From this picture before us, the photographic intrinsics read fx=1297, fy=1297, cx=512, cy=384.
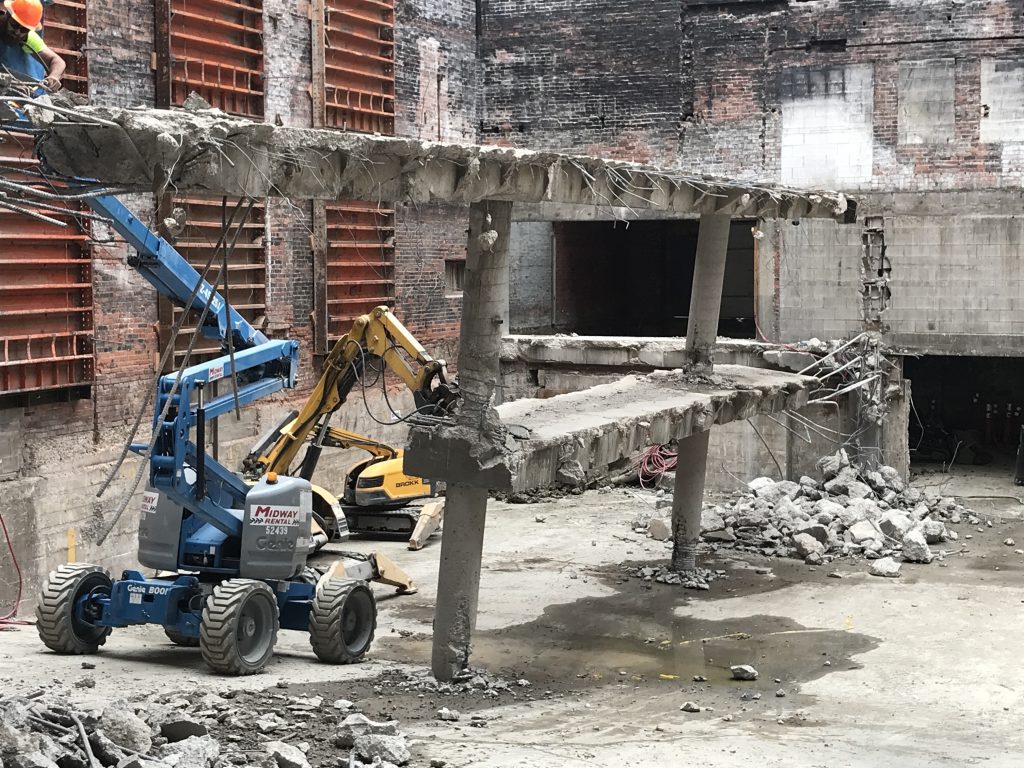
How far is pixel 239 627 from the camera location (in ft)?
39.1

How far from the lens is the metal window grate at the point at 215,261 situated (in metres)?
17.6

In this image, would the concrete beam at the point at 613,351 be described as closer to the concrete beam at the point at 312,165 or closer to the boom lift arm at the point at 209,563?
the concrete beam at the point at 312,165

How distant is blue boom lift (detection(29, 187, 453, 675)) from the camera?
1206 centimetres

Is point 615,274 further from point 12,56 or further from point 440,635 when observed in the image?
point 12,56

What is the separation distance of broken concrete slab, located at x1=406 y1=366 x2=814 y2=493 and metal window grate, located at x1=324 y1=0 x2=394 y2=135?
775 centimetres

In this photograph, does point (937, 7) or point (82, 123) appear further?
point (937, 7)

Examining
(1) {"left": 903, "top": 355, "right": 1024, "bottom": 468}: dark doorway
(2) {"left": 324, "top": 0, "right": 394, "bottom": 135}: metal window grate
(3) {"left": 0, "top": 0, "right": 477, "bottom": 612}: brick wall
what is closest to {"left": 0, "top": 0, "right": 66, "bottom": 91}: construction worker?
(3) {"left": 0, "top": 0, "right": 477, "bottom": 612}: brick wall

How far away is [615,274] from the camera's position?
29734mm

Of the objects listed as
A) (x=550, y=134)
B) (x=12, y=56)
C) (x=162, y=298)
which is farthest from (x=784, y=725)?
(x=550, y=134)

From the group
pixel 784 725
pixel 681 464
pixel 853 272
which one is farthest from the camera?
pixel 853 272

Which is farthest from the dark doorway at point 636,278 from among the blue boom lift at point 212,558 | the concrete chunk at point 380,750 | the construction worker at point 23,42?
the concrete chunk at point 380,750

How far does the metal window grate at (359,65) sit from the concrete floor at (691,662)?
7.48 meters

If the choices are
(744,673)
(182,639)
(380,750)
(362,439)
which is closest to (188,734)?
(380,750)

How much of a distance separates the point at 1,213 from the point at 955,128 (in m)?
15.9
